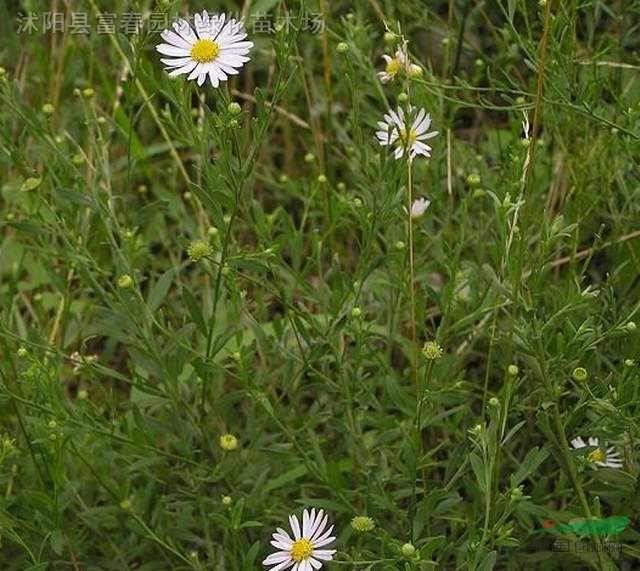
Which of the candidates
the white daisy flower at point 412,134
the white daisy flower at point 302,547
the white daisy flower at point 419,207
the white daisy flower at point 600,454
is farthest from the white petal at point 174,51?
the white daisy flower at point 600,454

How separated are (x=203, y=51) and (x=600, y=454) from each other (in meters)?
0.80

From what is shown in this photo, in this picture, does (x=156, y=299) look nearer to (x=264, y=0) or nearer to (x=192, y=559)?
(x=192, y=559)

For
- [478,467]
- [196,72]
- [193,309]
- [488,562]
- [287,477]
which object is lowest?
[488,562]

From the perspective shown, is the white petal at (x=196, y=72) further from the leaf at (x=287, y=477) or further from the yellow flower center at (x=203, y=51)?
the leaf at (x=287, y=477)

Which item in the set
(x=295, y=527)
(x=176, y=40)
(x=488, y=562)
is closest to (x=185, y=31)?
(x=176, y=40)

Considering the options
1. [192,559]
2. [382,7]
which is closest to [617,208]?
[382,7]

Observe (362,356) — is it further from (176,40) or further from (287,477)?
(176,40)

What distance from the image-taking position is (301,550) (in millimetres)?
1592

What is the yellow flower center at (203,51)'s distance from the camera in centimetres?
162

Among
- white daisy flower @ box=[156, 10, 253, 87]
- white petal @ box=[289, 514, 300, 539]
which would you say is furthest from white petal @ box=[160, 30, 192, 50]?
white petal @ box=[289, 514, 300, 539]

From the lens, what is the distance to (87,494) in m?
1.97

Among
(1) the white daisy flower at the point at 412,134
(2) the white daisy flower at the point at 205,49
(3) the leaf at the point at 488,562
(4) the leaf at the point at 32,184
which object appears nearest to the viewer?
(3) the leaf at the point at 488,562

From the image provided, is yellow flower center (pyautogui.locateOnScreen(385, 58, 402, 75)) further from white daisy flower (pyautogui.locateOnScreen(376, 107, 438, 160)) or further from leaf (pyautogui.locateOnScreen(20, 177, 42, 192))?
leaf (pyautogui.locateOnScreen(20, 177, 42, 192))

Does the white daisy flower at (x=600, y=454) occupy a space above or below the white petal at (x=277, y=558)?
above
